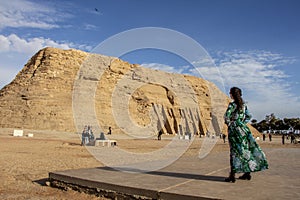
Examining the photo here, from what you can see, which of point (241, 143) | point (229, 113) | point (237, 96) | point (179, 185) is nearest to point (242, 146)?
point (241, 143)

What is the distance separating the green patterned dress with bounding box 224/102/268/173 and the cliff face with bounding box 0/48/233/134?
135 ft

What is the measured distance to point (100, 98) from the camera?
56594 mm

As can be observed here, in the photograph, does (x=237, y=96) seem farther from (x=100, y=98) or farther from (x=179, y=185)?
(x=100, y=98)

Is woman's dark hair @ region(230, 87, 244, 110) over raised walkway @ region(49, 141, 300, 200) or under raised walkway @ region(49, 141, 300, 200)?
over

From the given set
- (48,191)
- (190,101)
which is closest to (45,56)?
(190,101)

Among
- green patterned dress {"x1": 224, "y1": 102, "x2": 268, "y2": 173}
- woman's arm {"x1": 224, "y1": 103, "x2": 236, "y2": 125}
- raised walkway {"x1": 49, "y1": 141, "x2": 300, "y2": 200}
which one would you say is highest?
woman's arm {"x1": 224, "y1": 103, "x2": 236, "y2": 125}

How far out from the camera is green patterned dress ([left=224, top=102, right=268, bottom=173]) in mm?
5066

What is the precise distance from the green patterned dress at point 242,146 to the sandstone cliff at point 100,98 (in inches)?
1619

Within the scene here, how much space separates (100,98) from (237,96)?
52396 millimetres

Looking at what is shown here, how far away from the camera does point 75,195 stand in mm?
5414

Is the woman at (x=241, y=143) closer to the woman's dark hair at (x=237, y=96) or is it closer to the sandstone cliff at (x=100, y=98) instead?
the woman's dark hair at (x=237, y=96)

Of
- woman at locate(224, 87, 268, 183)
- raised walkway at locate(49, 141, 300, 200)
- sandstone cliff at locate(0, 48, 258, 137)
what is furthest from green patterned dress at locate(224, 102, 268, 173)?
sandstone cliff at locate(0, 48, 258, 137)

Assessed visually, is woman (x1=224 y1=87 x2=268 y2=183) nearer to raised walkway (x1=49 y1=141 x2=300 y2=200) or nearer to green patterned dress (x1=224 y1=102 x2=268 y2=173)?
green patterned dress (x1=224 y1=102 x2=268 y2=173)

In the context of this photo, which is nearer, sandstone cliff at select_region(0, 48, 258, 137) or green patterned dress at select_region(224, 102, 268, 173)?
green patterned dress at select_region(224, 102, 268, 173)
